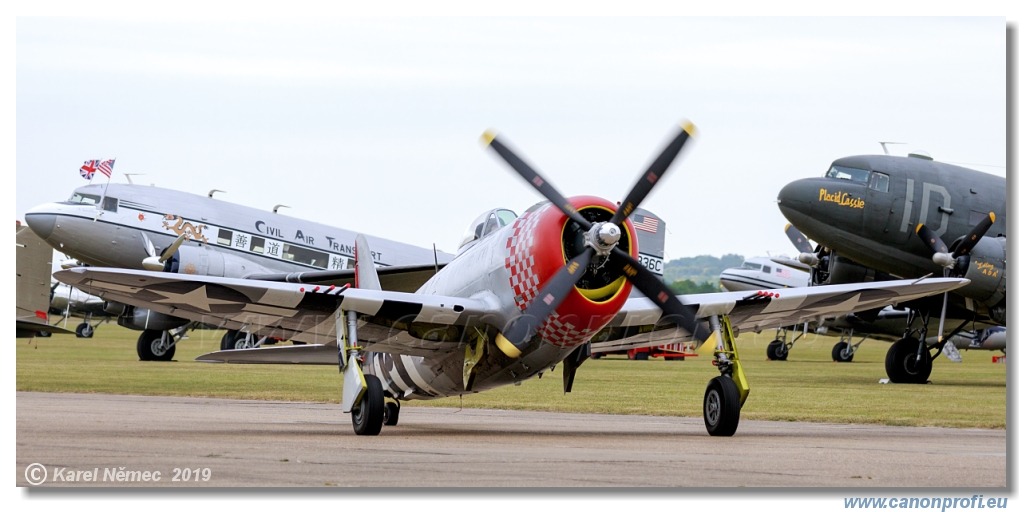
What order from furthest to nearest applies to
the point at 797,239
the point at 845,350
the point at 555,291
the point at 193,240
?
the point at 845,350 < the point at 797,239 < the point at 193,240 < the point at 555,291

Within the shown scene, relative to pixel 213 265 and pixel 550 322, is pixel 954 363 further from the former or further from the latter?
pixel 550 322

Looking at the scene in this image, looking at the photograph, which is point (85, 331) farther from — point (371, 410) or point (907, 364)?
point (371, 410)

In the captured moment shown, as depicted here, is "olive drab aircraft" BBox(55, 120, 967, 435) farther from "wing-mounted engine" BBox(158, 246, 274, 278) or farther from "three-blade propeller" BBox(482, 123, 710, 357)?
"wing-mounted engine" BBox(158, 246, 274, 278)

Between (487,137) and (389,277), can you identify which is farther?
(389,277)

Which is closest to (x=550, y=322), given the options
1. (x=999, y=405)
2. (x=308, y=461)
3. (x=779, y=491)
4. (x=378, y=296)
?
(x=378, y=296)

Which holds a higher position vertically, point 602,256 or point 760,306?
point 602,256

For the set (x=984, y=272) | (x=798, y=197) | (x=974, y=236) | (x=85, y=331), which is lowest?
(x=984, y=272)

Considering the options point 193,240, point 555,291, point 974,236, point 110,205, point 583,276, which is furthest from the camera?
point 193,240

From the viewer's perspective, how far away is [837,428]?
18344 millimetres

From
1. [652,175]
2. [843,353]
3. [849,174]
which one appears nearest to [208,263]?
[849,174]

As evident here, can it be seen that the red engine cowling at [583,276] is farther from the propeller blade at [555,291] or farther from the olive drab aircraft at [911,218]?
the olive drab aircraft at [911,218]

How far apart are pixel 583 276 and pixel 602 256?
15.3 inches

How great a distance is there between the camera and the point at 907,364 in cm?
3272

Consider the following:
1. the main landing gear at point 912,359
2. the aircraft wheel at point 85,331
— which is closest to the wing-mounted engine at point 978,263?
the main landing gear at point 912,359
